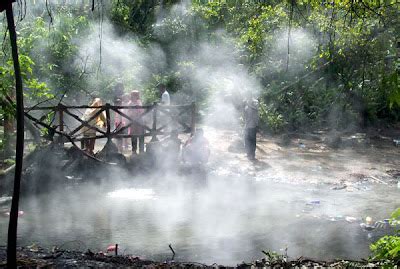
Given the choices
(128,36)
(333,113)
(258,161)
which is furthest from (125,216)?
(128,36)

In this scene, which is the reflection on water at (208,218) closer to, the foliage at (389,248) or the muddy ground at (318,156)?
the muddy ground at (318,156)

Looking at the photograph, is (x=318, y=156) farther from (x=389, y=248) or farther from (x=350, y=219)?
(x=389, y=248)

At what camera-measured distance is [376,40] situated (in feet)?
40.3

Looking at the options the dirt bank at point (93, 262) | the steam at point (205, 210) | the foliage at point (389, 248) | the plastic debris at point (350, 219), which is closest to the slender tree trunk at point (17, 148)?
the steam at point (205, 210)

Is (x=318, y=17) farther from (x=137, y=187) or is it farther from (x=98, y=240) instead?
(x=98, y=240)

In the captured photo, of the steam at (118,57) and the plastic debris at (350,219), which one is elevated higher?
the steam at (118,57)

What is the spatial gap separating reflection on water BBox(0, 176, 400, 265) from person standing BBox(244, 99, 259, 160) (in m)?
1.67

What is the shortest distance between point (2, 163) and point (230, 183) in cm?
471

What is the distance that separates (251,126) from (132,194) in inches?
158

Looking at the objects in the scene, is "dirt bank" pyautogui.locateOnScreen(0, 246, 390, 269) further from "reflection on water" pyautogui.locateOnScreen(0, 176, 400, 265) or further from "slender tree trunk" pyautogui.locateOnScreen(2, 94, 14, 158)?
"slender tree trunk" pyautogui.locateOnScreen(2, 94, 14, 158)

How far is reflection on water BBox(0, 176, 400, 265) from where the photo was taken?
22.6ft

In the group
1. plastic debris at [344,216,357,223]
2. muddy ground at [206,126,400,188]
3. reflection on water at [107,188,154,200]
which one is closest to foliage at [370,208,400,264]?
plastic debris at [344,216,357,223]

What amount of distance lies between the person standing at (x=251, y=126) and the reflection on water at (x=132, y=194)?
3463 mm

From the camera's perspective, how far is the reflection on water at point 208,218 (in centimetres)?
689
